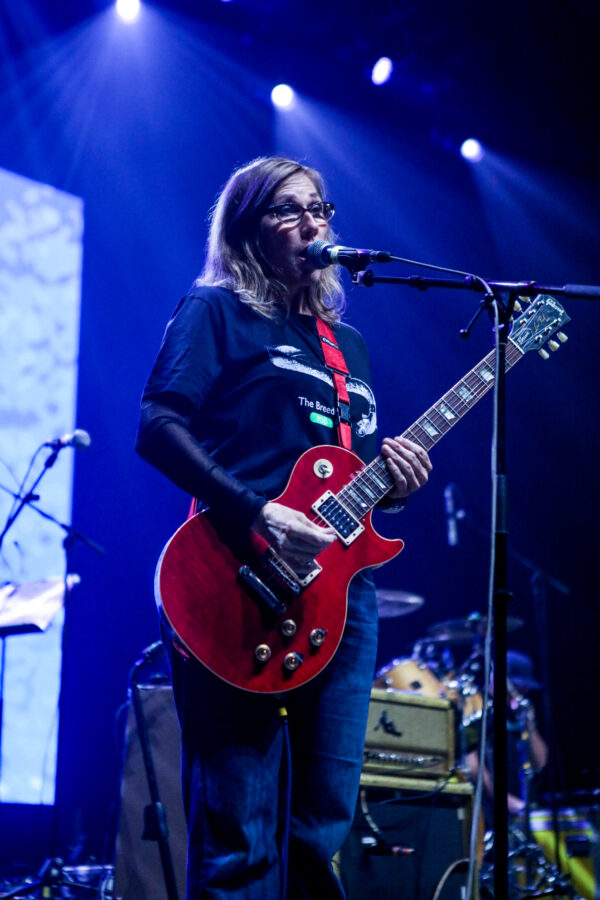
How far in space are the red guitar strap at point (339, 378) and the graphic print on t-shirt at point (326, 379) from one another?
27 mm

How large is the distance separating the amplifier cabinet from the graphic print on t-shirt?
1.80 meters

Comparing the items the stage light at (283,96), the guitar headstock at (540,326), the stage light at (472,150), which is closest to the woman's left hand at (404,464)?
the guitar headstock at (540,326)

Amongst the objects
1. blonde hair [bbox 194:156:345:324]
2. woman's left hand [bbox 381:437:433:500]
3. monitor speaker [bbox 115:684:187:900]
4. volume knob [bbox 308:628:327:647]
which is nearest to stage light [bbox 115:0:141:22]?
blonde hair [bbox 194:156:345:324]

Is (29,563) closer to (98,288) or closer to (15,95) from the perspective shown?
(98,288)

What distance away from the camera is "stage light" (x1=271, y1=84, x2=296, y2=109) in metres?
7.20

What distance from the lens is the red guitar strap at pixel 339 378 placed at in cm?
254

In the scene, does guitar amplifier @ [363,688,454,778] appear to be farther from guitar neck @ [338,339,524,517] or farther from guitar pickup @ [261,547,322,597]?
guitar pickup @ [261,547,322,597]

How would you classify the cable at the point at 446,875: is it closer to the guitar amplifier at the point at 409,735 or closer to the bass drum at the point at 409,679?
the guitar amplifier at the point at 409,735

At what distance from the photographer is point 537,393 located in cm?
761

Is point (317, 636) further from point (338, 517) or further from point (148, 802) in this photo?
point (148, 802)

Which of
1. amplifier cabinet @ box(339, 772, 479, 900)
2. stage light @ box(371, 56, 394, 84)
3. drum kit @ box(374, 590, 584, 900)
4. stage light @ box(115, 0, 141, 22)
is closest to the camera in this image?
amplifier cabinet @ box(339, 772, 479, 900)

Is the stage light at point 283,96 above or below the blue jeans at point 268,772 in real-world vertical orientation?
above

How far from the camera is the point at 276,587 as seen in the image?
2225 millimetres

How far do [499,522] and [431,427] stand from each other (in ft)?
2.38
